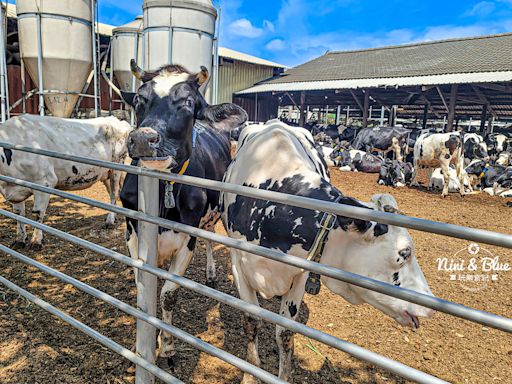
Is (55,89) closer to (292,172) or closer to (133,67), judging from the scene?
(133,67)

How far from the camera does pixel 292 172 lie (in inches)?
95.7

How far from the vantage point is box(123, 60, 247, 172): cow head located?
78.5 inches

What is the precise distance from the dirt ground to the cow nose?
151cm

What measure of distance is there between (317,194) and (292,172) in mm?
332

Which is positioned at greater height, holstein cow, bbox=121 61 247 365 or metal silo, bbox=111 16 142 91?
metal silo, bbox=111 16 142 91

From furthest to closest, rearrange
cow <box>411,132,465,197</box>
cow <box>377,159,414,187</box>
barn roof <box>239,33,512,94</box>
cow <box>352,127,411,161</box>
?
cow <box>352,127,411,161</box> < barn roof <box>239,33,512,94</box> < cow <box>377,159,414,187</box> < cow <box>411,132,465,197</box>

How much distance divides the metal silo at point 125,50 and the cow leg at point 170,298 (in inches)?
330

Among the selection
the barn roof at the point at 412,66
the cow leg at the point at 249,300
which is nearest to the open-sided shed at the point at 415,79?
the barn roof at the point at 412,66

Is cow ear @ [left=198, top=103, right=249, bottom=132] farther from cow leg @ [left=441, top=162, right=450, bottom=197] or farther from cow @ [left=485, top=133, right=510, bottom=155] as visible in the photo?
cow @ [left=485, top=133, right=510, bottom=155]

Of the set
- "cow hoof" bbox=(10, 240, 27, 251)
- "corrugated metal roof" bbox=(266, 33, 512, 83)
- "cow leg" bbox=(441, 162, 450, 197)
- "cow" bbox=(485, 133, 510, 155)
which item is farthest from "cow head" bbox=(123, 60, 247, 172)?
"corrugated metal roof" bbox=(266, 33, 512, 83)

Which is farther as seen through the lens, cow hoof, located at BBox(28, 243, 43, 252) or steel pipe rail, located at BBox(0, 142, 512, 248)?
cow hoof, located at BBox(28, 243, 43, 252)

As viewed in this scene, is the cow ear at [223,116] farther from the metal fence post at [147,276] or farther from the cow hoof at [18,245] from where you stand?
the cow hoof at [18,245]

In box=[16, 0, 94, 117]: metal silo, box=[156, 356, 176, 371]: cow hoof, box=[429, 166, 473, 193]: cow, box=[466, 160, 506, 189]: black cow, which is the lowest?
box=[156, 356, 176, 371]: cow hoof

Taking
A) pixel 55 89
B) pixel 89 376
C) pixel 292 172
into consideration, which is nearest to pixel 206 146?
pixel 292 172
